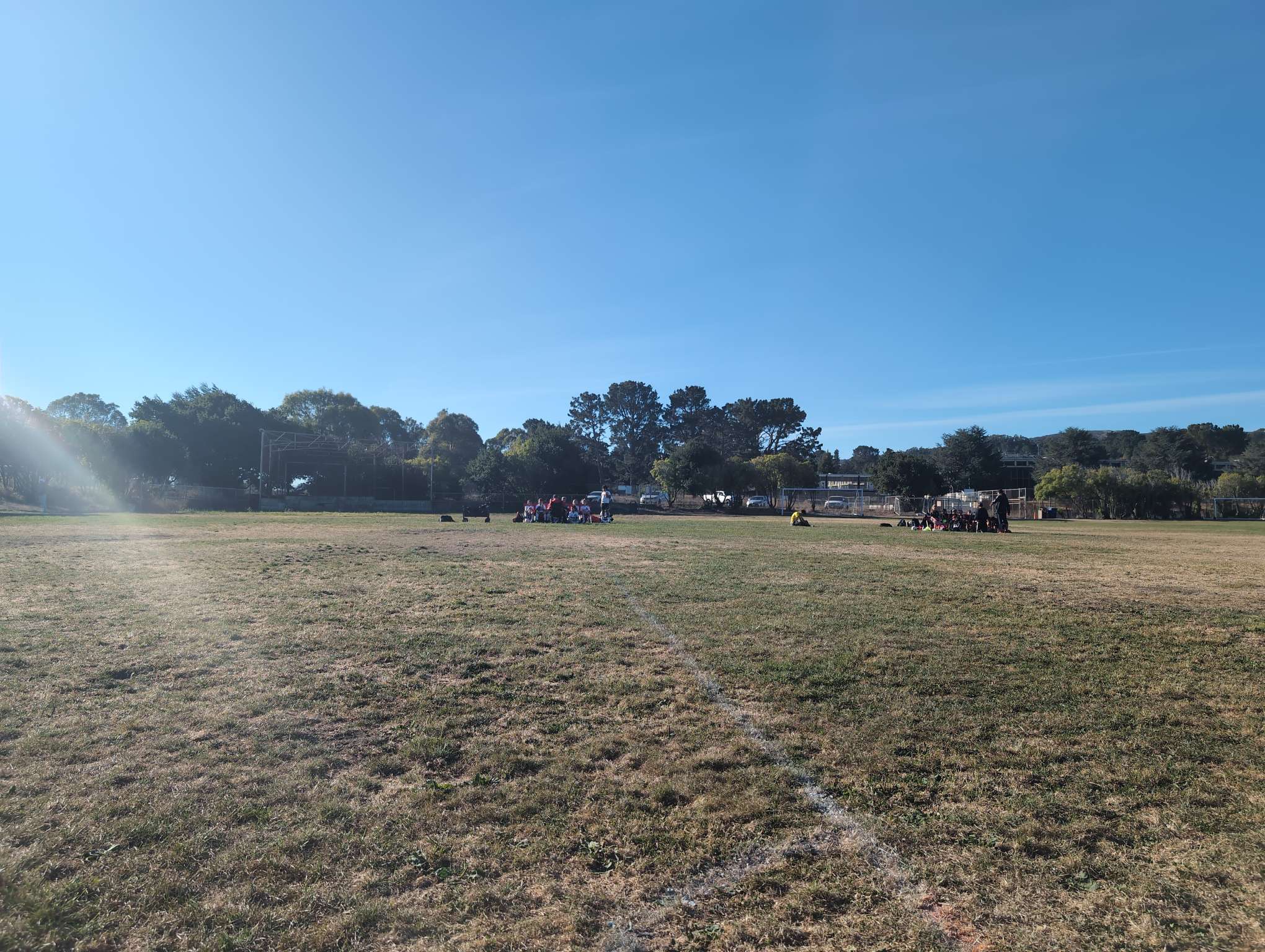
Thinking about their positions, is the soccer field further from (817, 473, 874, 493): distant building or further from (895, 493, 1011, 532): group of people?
(817, 473, 874, 493): distant building

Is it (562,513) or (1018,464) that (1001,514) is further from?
(1018,464)

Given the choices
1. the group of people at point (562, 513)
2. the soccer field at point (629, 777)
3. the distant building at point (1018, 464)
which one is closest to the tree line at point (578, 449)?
the distant building at point (1018, 464)

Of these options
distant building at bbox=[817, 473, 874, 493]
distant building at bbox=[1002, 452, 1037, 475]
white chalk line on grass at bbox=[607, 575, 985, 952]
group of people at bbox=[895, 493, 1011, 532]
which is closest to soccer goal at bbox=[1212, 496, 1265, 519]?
distant building at bbox=[1002, 452, 1037, 475]

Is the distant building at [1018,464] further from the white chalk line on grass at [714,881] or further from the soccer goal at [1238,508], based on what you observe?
the white chalk line on grass at [714,881]

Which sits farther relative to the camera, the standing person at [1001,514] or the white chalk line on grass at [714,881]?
the standing person at [1001,514]

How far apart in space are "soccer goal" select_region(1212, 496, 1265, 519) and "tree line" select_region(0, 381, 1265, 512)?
142 inches

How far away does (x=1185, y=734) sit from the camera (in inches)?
193

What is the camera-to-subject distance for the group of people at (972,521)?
104 ft

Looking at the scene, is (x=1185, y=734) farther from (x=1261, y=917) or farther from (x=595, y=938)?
(x=595, y=938)

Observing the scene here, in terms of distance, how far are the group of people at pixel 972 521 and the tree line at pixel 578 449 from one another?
106ft

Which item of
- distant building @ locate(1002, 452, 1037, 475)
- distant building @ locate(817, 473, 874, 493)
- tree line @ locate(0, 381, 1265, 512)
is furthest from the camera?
distant building @ locate(817, 473, 874, 493)

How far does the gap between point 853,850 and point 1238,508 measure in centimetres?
8022

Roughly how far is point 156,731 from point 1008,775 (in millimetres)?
5502

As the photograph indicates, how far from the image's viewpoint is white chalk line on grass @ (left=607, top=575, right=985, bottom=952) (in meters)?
2.75
